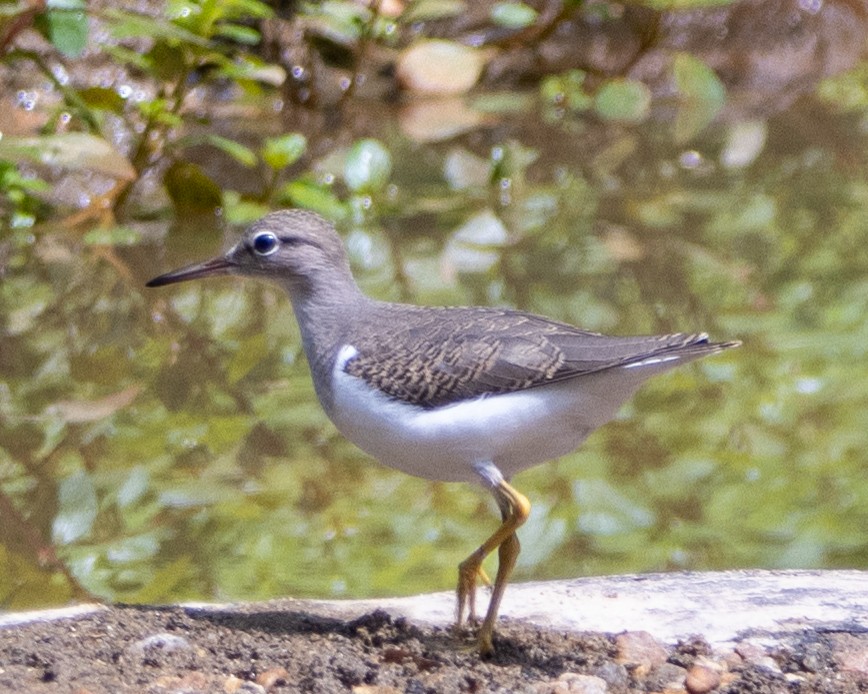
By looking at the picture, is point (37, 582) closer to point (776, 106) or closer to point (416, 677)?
point (416, 677)

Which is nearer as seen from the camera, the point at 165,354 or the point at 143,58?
the point at 165,354

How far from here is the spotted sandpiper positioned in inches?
146

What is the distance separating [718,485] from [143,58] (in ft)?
15.5

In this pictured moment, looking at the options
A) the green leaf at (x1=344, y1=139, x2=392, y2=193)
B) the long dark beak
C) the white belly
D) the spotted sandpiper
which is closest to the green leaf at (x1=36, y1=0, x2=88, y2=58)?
the green leaf at (x1=344, y1=139, x2=392, y2=193)

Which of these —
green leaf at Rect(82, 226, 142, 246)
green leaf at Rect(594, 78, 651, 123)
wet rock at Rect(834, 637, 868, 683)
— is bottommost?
green leaf at Rect(82, 226, 142, 246)

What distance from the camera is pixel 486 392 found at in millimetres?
3809

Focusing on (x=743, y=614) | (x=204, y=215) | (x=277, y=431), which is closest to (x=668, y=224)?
(x=204, y=215)

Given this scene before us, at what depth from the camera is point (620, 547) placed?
4992 mm

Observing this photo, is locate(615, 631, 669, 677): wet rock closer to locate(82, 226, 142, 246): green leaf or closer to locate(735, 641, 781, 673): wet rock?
locate(735, 641, 781, 673): wet rock

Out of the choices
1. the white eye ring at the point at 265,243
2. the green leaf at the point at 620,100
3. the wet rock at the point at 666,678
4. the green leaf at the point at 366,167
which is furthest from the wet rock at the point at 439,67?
the wet rock at the point at 666,678

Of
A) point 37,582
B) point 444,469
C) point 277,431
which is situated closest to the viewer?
point 444,469

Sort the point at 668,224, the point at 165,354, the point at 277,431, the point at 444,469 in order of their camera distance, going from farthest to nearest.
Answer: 1. the point at 668,224
2. the point at 165,354
3. the point at 277,431
4. the point at 444,469

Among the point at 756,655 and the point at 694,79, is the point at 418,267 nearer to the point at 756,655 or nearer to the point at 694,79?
the point at 694,79

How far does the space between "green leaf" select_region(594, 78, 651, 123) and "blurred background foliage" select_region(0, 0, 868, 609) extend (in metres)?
0.03
